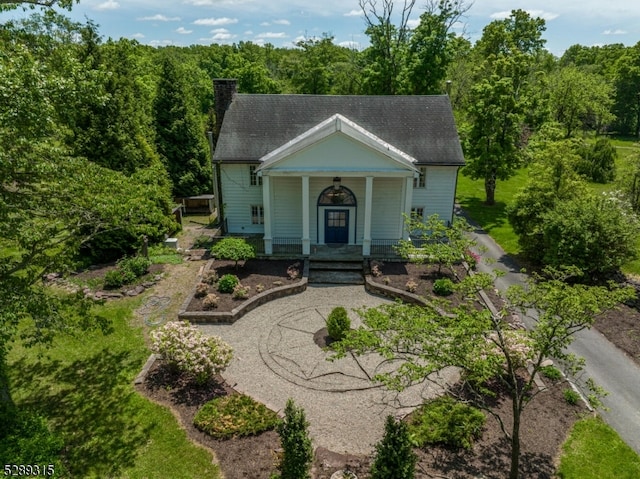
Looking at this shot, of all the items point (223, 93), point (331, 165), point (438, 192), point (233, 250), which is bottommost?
point (233, 250)

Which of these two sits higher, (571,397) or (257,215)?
(257,215)

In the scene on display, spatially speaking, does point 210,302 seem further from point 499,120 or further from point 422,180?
point 499,120

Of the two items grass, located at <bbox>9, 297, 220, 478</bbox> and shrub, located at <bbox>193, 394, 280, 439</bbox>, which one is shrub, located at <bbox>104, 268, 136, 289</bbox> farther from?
shrub, located at <bbox>193, 394, 280, 439</bbox>

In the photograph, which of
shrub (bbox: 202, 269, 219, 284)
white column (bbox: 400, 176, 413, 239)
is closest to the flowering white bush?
shrub (bbox: 202, 269, 219, 284)

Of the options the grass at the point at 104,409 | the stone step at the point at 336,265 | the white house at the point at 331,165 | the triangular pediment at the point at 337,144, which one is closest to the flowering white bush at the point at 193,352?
the grass at the point at 104,409

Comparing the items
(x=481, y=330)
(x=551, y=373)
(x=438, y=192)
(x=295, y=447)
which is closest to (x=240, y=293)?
(x=295, y=447)

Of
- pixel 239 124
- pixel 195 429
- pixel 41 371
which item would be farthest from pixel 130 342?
pixel 239 124
